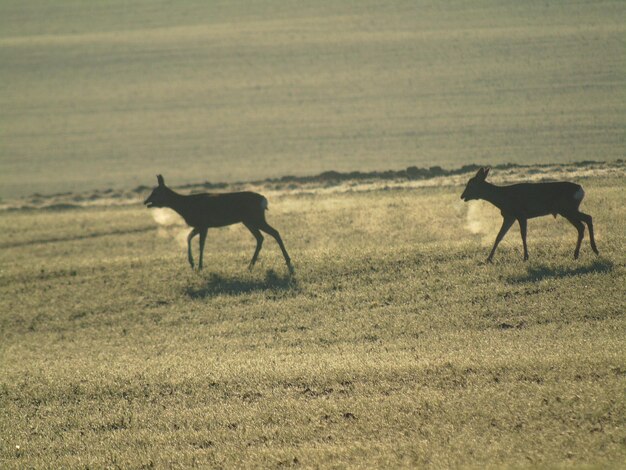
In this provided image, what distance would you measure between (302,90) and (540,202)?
50.3m

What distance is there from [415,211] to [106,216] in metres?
13.0

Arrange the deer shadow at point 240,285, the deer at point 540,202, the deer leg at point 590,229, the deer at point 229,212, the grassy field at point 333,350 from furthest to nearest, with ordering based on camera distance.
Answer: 1. the deer at point 229,212
2. the deer shadow at point 240,285
3. the deer at point 540,202
4. the deer leg at point 590,229
5. the grassy field at point 333,350

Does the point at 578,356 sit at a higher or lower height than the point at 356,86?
lower

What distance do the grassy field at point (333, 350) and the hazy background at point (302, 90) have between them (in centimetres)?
2356

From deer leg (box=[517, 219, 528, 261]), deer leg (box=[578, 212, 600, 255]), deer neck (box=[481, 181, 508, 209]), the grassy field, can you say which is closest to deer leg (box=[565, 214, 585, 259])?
deer leg (box=[578, 212, 600, 255])

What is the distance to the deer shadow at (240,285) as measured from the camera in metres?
19.0

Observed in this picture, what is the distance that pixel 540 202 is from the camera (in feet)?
58.0

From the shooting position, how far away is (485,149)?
47344mm

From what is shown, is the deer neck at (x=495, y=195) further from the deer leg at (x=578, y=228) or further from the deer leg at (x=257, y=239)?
the deer leg at (x=257, y=239)

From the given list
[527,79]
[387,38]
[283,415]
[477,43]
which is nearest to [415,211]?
[283,415]

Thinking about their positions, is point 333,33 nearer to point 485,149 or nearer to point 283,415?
point 485,149

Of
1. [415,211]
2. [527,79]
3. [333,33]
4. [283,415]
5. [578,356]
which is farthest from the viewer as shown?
[333,33]

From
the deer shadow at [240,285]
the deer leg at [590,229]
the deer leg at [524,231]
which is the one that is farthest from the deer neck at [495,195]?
the deer shadow at [240,285]

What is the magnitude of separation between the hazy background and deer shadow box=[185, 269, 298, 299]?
25167mm
